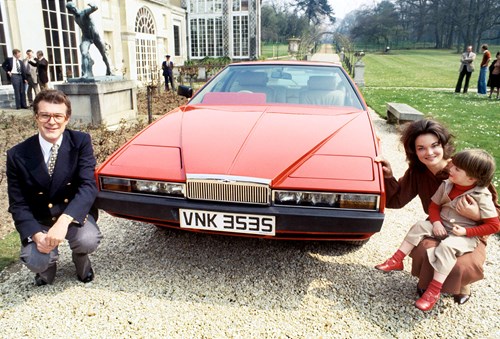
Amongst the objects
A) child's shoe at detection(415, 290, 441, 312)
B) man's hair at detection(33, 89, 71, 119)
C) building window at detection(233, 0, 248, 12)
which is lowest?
child's shoe at detection(415, 290, 441, 312)

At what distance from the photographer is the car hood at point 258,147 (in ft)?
7.91

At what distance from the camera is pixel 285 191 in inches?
91.7

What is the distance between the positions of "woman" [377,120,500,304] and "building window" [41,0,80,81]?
1285 centimetres

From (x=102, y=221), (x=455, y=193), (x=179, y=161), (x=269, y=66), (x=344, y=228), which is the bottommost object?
(x=102, y=221)

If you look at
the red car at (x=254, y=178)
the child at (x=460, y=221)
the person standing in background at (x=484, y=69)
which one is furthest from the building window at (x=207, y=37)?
the child at (x=460, y=221)

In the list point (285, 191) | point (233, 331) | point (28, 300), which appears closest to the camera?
point (233, 331)

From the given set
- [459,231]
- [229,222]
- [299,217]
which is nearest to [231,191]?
[229,222]

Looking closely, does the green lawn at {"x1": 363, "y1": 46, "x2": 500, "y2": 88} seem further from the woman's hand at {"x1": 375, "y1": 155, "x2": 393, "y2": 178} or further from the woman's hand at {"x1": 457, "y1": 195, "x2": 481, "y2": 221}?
the woman's hand at {"x1": 457, "y1": 195, "x2": 481, "y2": 221}

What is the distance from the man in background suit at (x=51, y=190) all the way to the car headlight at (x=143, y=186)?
0.33 ft

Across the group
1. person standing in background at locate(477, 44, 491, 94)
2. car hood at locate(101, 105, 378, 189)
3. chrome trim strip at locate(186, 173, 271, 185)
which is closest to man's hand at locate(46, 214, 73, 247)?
car hood at locate(101, 105, 378, 189)

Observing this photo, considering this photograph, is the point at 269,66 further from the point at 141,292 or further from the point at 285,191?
the point at 141,292

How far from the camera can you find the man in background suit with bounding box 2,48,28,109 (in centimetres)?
1032

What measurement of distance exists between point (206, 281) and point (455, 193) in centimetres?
174

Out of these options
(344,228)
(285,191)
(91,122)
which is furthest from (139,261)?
(91,122)
